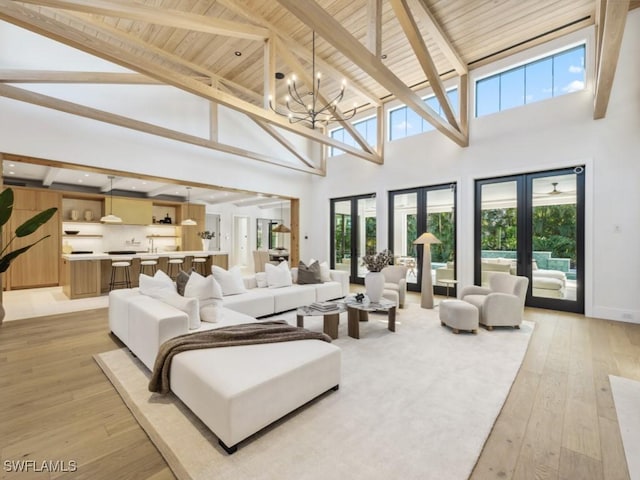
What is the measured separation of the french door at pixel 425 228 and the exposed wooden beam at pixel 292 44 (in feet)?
8.05

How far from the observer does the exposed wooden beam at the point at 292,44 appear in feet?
13.6

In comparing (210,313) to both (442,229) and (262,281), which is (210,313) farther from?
(442,229)

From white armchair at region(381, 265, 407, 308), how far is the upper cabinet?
24.4 ft

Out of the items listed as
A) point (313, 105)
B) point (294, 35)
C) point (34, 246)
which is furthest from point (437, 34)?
point (34, 246)

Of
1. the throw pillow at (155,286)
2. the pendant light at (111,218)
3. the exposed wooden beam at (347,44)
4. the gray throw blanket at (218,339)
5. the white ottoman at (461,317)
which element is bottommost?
the white ottoman at (461,317)

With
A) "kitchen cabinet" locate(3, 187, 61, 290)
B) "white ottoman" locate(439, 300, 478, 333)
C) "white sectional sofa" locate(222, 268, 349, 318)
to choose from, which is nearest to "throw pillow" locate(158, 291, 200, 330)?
"white sectional sofa" locate(222, 268, 349, 318)

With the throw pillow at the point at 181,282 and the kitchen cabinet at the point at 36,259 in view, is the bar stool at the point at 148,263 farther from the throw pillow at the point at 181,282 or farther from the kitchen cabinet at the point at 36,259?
the throw pillow at the point at 181,282

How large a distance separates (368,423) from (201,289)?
87.2 inches

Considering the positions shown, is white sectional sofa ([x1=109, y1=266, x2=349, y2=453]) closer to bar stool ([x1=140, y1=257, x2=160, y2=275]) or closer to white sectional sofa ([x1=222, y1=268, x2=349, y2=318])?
white sectional sofa ([x1=222, y1=268, x2=349, y2=318])

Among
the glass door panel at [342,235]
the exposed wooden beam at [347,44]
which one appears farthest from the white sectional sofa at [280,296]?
the exposed wooden beam at [347,44]

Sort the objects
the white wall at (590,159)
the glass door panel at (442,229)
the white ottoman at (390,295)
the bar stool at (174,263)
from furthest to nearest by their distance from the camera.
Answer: the bar stool at (174,263)
the glass door panel at (442,229)
the white ottoman at (390,295)
the white wall at (590,159)

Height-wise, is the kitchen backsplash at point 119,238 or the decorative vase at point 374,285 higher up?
the kitchen backsplash at point 119,238

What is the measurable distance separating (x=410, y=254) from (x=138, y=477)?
255 inches

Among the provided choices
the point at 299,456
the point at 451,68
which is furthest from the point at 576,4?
the point at 299,456
